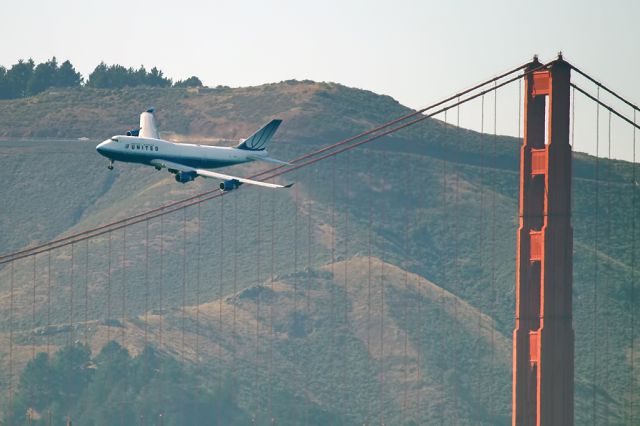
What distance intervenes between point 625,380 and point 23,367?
6714cm

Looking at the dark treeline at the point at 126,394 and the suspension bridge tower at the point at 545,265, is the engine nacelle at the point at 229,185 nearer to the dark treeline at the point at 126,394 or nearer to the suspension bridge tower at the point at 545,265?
the suspension bridge tower at the point at 545,265

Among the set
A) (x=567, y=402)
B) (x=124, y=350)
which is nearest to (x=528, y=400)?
(x=567, y=402)

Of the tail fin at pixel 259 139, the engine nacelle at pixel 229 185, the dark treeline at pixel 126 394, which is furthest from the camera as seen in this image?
the dark treeline at pixel 126 394

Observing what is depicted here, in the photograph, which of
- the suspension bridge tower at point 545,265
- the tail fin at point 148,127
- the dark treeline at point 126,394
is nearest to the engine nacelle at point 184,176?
the tail fin at point 148,127

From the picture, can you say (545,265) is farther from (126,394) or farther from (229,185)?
(126,394)

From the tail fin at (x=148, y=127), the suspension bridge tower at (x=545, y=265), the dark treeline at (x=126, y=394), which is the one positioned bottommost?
the dark treeline at (x=126, y=394)

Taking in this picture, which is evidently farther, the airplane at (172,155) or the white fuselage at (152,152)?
the white fuselage at (152,152)

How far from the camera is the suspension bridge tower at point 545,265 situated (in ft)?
259

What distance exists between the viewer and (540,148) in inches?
3206

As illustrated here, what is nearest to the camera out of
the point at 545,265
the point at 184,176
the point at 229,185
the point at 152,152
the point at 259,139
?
the point at 545,265

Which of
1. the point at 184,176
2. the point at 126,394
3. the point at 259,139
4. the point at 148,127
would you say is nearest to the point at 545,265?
the point at 184,176

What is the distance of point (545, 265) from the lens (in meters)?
79.2

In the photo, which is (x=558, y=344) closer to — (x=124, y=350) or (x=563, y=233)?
(x=563, y=233)

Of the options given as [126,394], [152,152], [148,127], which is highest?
[148,127]
